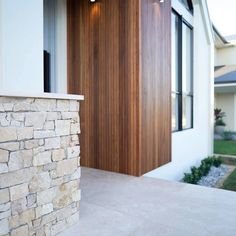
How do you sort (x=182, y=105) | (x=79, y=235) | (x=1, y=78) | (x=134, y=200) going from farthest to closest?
(x=182, y=105)
(x=1, y=78)
(x=134, y=200)
(x=79, y=235)

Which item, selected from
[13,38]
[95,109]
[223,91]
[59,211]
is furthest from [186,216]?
[223,91]

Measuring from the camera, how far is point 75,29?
4766 mm

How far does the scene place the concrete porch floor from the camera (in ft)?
7.79

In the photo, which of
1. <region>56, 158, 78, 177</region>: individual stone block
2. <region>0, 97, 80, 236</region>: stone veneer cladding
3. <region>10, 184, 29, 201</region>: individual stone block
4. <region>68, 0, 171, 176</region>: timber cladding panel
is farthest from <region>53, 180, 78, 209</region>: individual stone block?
<region>68, 0, 171, 176</region>: timber cladding panel

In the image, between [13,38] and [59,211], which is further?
[13,38]

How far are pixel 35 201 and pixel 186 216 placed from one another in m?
1.55

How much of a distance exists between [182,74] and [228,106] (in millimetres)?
8587

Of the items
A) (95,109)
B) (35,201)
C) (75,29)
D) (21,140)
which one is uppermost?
(75,29)

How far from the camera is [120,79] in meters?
4.21

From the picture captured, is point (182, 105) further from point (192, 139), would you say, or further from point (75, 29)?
point (75, 29)

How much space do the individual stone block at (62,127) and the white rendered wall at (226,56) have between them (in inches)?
599

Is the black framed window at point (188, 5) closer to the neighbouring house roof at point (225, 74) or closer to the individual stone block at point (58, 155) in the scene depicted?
the neighbouring house roof at point (225, 74)

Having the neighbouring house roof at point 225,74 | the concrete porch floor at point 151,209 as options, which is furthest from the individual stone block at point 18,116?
the neighbouring house roof at point 225,74

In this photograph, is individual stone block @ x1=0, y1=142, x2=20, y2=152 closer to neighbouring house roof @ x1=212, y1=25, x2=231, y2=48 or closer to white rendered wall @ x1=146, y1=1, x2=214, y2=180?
white rendered wall @ x1=146, y1=1, x2=214, y2=180
